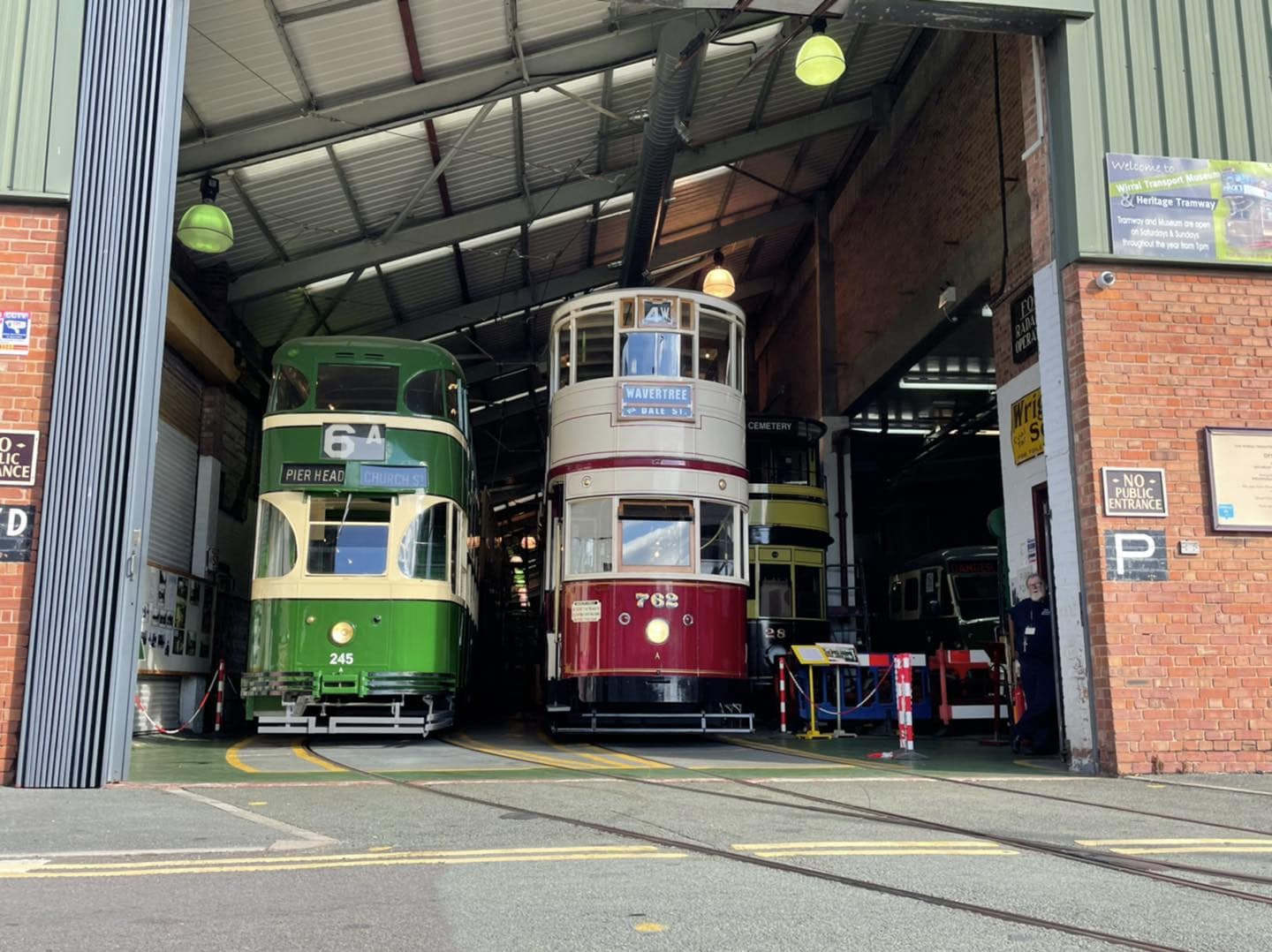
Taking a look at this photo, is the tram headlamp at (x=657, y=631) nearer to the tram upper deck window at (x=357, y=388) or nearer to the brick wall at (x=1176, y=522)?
the tram upper deck window at (x=357, y=388)

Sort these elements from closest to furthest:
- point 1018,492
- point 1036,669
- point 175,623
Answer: point 1036,669
point 1018,492
point 175,623

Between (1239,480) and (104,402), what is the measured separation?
342 inches

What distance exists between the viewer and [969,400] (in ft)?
75.7

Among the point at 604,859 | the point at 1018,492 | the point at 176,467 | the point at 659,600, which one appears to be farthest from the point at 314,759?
the point at 1018,492

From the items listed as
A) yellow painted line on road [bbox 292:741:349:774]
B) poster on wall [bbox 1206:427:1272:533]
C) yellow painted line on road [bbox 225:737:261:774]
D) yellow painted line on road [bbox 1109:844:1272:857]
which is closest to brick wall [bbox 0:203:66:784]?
yellow painted line on road [bbox 225:737:261:774]

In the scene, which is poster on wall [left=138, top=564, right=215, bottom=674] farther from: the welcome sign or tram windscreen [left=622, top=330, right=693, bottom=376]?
tram windscreen [left=622, top=330, right=693, bottom=376]

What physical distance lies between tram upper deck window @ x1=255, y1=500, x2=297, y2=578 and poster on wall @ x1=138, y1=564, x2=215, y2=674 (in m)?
1.95

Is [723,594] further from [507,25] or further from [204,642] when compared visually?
[204,642]

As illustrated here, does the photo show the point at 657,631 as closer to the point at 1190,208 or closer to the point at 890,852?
the point at 1190,208

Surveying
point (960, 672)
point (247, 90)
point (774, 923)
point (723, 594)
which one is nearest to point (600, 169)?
point (247, 90)

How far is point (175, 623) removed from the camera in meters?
14.9

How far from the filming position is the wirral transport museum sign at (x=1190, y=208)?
9.38 metres

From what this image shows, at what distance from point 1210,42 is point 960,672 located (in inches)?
317

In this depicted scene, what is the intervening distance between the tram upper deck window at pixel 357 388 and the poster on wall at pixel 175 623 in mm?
3274
